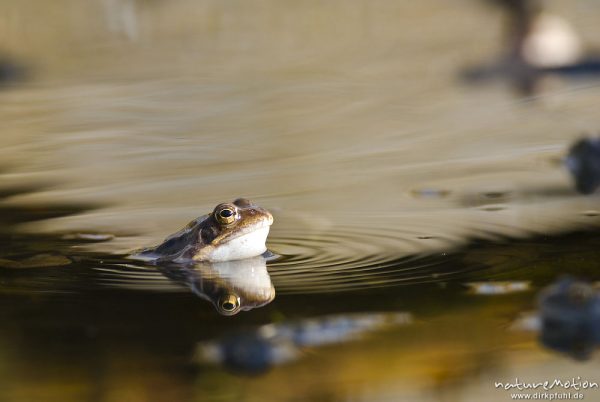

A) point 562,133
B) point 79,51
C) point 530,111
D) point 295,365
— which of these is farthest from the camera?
point 79,51

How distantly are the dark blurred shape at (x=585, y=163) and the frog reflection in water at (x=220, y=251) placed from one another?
90.3 inches

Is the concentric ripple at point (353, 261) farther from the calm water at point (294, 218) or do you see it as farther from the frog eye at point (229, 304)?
the frog eye at point (229, 304)

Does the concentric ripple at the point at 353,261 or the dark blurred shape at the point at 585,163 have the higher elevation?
the concentric ripple at the point at 353,261

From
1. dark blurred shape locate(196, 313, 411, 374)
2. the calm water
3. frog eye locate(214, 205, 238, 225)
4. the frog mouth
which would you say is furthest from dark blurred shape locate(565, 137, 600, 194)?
dark blurred shape locate(196, 313, 411, 374)

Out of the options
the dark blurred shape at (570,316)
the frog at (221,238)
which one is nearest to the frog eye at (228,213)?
the frog at (221,238)

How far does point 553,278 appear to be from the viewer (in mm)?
5352

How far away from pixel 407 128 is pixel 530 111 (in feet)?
3.94

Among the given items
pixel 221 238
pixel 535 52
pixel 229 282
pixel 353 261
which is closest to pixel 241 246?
pixel 221 238

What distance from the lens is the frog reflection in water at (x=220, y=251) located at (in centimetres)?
574

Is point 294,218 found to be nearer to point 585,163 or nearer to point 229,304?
point 229,304

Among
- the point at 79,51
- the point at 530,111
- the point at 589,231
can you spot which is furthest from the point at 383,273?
the point at 79,51

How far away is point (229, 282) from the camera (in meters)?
5.72

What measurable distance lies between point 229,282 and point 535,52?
9.07 meters

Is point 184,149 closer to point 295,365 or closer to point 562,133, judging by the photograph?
point 562,133
